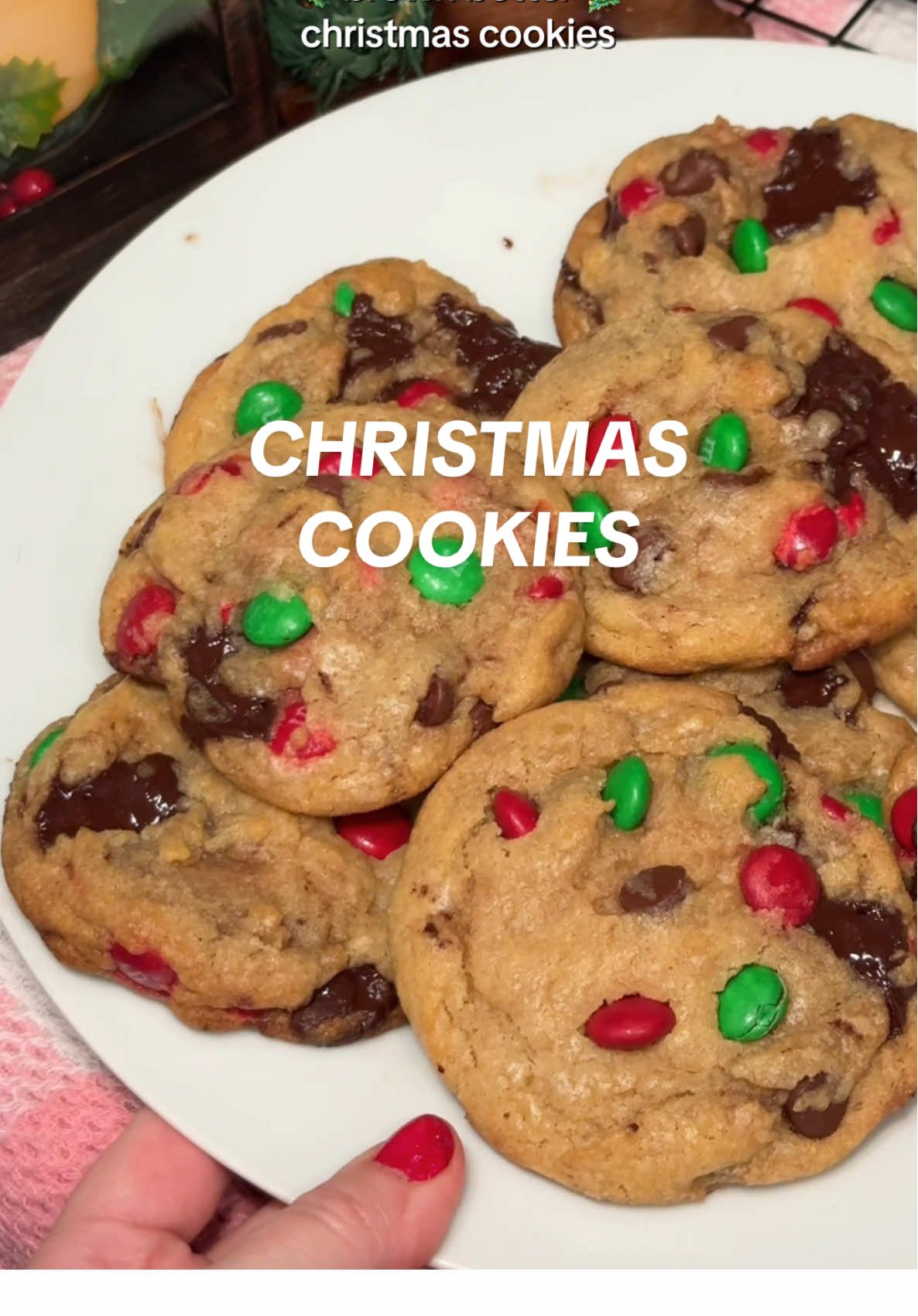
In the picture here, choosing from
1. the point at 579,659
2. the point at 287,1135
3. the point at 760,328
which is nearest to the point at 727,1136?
the point at 287,1135

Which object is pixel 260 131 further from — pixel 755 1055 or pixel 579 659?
pixel 755 1055

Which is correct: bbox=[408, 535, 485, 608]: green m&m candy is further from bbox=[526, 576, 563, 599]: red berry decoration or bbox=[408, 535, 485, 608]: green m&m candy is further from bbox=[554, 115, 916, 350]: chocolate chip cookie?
bbox=[554, 115, 916, 350]: chocolate chip cookie

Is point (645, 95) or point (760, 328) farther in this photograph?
point (645, 95)

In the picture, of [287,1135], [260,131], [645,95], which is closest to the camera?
[287,1135]

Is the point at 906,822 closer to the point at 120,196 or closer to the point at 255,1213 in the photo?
the point at 255,1213

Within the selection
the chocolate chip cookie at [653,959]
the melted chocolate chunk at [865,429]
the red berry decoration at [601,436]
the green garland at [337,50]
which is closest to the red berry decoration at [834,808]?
the chocolate chip cookie at [653,959]

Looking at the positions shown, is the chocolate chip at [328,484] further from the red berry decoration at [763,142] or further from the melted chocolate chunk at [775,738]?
the red berry decoration at [763,142]

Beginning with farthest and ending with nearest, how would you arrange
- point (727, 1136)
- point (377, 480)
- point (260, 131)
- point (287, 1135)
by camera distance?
1. point (260, 131)
2. point (377, 480)
3. point (287, 1135)
4. point (727, 1136)
